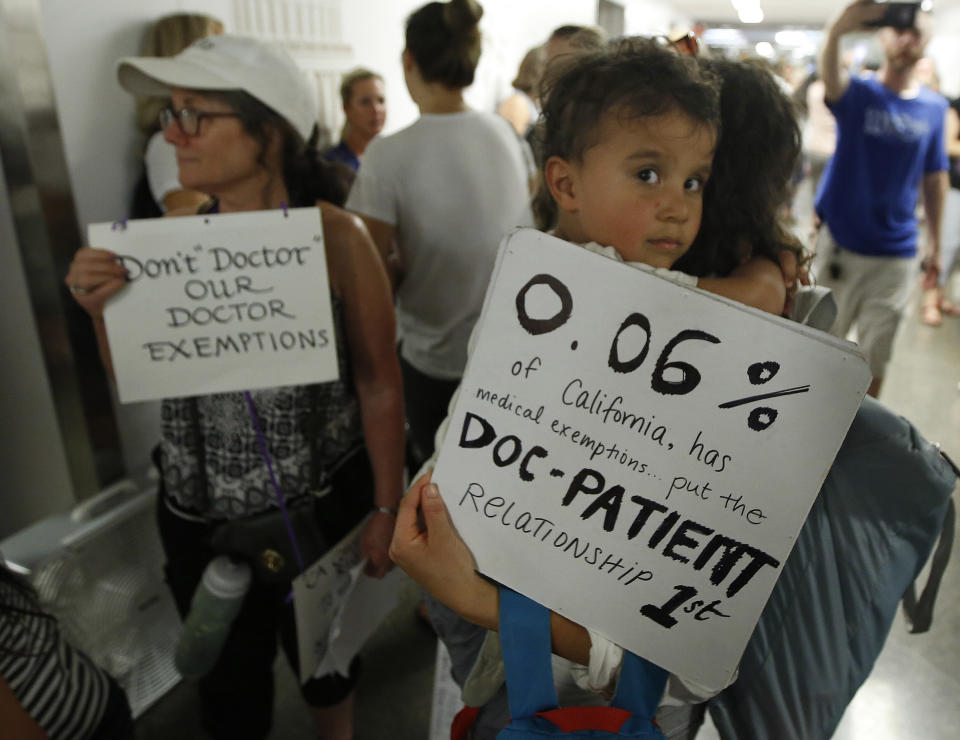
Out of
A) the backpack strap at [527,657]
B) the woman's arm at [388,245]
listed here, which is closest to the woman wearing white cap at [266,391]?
the woman's arm at [388,245]

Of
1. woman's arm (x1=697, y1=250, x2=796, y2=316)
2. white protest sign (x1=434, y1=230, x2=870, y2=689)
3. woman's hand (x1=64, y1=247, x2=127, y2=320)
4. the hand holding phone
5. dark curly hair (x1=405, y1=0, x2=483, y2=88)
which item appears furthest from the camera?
the hand holding phone

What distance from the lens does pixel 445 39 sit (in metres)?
1.53

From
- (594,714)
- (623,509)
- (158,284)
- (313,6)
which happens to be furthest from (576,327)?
(313,6)

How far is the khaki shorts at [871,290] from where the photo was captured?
2.35 m

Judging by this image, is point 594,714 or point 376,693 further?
point 376,693

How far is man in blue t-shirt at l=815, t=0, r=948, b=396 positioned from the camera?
224cm

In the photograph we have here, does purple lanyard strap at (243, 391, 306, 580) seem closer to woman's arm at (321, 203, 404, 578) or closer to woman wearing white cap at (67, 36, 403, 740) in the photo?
woman wearing white cap at (67, 36, 403, 740)

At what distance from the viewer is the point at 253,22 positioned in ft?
6.81

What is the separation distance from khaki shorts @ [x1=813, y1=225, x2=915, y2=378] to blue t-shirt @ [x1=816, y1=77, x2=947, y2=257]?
49 mm

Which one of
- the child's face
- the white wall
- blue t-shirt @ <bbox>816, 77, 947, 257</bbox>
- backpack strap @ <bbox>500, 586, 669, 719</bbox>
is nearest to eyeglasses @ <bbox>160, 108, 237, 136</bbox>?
the child's face

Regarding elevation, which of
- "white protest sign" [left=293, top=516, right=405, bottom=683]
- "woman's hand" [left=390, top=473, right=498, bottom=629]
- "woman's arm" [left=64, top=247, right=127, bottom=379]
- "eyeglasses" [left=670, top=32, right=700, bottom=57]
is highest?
"eyeglasses" [left=670, top=32, right=700, bottom=57]

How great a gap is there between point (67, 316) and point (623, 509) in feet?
5.17

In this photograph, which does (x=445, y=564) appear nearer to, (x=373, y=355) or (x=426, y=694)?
(x=373, y=355)

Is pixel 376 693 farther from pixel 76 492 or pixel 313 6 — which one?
pixel 313 6
